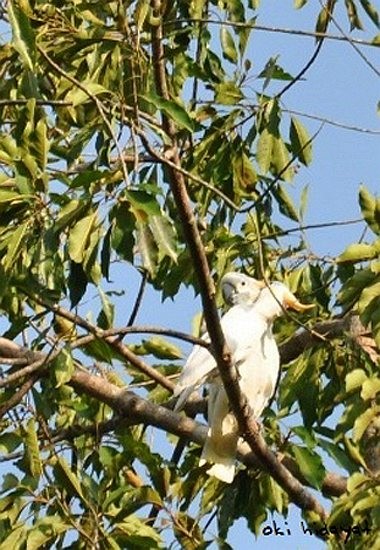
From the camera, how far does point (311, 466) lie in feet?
12.2

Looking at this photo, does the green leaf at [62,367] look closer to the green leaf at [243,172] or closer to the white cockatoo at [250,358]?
the green leaf at [243,172]

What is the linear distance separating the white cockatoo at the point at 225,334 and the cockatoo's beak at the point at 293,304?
0.20m

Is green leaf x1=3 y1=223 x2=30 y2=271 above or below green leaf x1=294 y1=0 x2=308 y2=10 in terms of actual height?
below

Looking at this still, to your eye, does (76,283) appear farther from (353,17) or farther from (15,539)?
(353,17)

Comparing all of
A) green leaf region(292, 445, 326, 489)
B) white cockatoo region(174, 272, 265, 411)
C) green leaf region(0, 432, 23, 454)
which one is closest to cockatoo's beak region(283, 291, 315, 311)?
white cockatoo region(174, 272, 265, 411)

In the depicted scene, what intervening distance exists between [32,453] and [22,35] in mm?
1132

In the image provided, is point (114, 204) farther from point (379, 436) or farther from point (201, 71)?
point (201, 71)

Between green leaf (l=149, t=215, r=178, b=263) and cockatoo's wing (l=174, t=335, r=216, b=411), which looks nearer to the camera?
green leaf (l=149, t=215, r=178, b=263)

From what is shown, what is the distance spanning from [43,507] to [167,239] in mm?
896

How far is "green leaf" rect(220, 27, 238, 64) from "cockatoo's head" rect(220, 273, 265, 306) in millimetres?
783

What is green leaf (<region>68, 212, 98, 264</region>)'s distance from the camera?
3.07m

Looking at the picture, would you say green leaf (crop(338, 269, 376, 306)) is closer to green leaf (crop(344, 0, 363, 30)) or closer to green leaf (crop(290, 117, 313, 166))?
green leaf (crop(290, 117, 313, 166))

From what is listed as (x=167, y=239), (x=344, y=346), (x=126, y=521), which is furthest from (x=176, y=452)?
(x=167, y=239)

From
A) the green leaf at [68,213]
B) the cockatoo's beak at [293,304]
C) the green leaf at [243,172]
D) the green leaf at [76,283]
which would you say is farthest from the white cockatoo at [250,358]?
the green leaf at [68,213]
